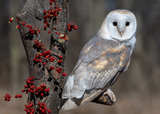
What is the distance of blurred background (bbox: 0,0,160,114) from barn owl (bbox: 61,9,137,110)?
140 inches

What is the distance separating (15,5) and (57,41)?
5.81m

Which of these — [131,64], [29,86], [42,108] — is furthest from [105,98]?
[131,64]

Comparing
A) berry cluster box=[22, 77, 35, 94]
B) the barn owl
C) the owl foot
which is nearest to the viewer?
berry cluster box=[22, 77, 35, 94]

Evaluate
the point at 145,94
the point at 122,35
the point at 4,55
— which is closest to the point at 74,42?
the point at 145,94

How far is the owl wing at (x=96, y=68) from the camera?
1762mm

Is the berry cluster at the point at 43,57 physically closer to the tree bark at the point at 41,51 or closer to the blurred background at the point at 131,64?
the tree bark at the point at 41,51

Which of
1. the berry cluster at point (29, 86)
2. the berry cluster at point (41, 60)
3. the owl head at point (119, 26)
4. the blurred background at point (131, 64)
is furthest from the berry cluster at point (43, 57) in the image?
the blurred background at point (131, 64)

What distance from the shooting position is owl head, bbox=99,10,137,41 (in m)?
1.74

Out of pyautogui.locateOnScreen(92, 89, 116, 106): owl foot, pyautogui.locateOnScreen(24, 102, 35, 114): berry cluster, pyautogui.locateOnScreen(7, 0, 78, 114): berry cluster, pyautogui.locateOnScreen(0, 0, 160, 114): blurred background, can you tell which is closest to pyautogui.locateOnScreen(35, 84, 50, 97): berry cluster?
pyautogui.locateOnScreen(7, 0, 78, 114): berry cluster

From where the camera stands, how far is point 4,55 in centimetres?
942

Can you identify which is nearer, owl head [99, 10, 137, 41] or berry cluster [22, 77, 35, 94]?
berry cluster [22, 77, 35, 94]

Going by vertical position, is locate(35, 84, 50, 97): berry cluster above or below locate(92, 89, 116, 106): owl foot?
above

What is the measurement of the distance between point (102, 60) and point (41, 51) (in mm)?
577

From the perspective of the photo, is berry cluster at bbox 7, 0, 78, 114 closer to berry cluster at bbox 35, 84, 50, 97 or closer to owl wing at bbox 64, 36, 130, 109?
berry cluster at bbox 35, 84, 50, 97
